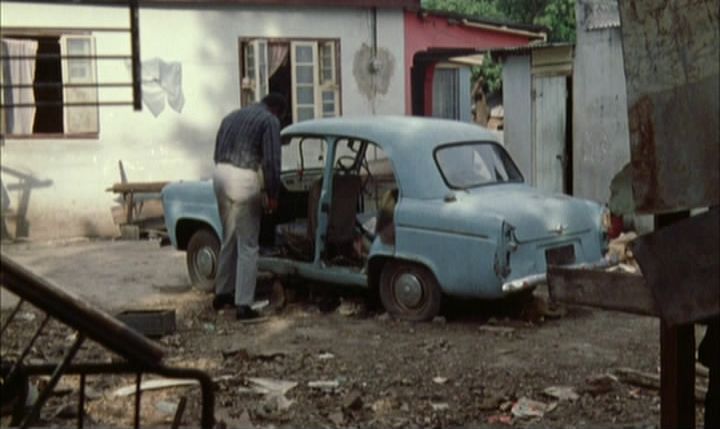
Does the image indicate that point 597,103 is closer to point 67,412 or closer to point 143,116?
point 143,116

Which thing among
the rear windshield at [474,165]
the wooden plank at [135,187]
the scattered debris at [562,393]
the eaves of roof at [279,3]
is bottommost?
the scattered debris at [562,393]

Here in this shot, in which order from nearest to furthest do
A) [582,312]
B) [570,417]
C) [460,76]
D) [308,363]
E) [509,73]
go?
[570,417], [308,363], [582,312], [509,73], [460,76]

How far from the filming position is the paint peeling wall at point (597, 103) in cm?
1391

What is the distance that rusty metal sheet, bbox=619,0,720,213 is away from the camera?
8.48 ft

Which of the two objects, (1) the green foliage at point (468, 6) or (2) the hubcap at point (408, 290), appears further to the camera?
(1) the green foliage at point (468, 6)

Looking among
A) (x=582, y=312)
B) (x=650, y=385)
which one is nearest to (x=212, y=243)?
(x=582, y=312)

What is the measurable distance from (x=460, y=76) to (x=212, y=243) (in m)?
15.3

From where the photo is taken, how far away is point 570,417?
6270 mm

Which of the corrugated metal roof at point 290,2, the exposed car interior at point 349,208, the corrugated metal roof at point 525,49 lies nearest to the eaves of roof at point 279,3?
the corrugated metal roof at point 290,2

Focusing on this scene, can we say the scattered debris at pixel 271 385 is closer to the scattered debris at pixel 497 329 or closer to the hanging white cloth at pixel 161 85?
the scattered debris at pixel 497 329

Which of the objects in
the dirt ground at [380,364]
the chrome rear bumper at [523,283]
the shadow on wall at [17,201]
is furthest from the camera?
the shadow on wall at [17,201]

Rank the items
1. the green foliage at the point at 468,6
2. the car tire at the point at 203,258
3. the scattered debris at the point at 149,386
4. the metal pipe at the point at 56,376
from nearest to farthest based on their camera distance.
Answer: the metal pipe at the point at 56,376 < the scattered debris at the point at 149,386 < the car tire at the point at 203,258 < the green foliage at the point at 468,6

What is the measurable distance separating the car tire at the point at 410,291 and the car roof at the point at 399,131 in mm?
1013

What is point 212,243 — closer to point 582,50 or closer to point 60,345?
point 60,345
